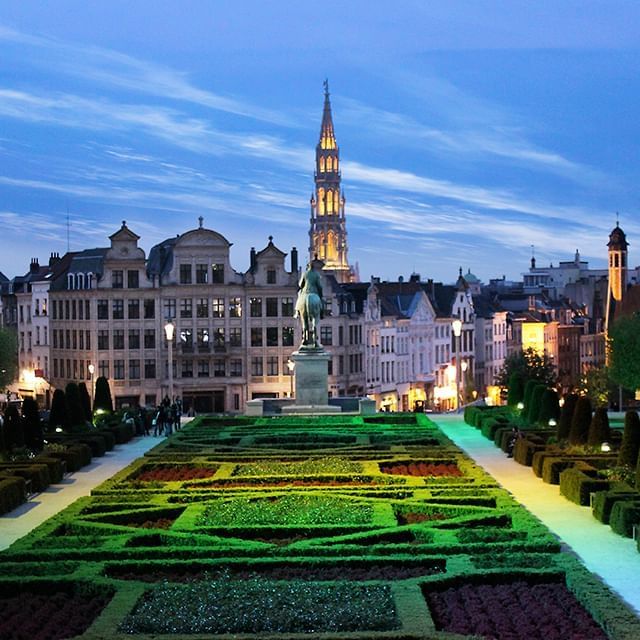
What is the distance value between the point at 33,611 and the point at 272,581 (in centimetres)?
354

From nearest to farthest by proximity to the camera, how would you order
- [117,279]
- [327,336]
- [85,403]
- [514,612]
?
[514,612], [85,403], [117,279], [327,336]

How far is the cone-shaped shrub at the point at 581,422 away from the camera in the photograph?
44.5 metres

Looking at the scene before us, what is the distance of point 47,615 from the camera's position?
22875 mm

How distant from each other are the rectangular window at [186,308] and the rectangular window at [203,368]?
2.93 m

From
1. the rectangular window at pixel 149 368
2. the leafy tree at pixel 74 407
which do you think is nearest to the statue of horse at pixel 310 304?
the leafy tree at pixel 74 407

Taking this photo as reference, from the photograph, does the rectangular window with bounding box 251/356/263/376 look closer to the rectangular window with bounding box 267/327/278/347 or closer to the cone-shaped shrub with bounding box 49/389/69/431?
the rectangular window with bounding box 267/327/278/347

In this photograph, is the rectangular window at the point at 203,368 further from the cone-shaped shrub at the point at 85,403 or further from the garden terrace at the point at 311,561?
the garden terrace at the point at 311,561

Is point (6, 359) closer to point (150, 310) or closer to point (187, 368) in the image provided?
point (150, 310)

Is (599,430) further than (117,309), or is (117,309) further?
(117,309)

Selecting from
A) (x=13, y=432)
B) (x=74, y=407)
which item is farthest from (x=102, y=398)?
(x=13, y=432)

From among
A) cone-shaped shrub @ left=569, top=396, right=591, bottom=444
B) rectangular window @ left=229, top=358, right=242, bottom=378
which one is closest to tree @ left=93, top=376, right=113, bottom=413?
cone-shaped shrub @ left=569, top=396, right=591, bottom=444

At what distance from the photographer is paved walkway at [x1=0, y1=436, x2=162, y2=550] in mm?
32500

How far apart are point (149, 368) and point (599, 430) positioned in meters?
61.0

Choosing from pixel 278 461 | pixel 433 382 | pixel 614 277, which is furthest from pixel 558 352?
pixel 278 461
